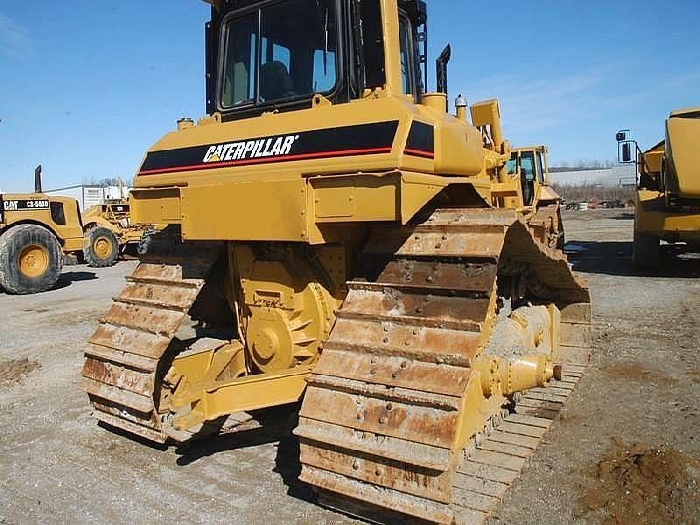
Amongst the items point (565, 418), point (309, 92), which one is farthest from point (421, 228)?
point (565, 418)

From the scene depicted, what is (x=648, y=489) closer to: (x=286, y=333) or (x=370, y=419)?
Result: (x=370, y=419)

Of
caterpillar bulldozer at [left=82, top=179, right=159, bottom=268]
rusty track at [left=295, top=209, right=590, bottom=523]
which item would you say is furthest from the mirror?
caterpillar bulldozer at [left=82, top=179, right=159, bottom=268]

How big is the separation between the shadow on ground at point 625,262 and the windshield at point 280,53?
972 cm

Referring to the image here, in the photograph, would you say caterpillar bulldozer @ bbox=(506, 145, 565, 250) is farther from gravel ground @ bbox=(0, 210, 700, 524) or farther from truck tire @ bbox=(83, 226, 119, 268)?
truck tire @ bbox=(83, 226, 119, 268)

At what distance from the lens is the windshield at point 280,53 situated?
4039 mm

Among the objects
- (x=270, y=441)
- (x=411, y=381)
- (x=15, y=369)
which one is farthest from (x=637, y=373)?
(x=15, y=369)

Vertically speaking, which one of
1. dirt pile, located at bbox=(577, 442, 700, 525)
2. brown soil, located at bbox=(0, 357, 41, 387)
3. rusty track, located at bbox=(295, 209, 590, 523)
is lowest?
dirt pile, located at bbox=(577, 442, 700, 525)

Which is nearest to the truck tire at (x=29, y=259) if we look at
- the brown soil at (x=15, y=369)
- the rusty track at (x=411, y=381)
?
the brown soil at (x=15, y=369)

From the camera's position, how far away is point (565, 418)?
15.3 feet

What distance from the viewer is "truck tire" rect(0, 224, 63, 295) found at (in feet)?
40.7

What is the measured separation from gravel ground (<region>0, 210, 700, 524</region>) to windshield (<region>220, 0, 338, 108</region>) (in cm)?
239

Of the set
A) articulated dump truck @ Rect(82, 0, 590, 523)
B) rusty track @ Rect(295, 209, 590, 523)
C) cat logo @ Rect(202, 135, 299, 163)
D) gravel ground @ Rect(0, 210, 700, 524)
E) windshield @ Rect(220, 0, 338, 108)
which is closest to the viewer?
rusty track @ Rect(295, 209, 590, 523)

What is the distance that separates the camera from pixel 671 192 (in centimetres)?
1111

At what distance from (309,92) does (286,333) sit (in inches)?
61.3
